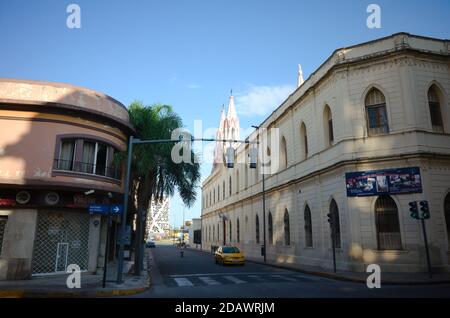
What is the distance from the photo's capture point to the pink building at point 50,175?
16172mm

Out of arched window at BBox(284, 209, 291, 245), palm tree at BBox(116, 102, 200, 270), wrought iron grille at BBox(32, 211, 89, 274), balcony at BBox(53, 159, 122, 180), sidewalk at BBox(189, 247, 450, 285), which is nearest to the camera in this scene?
sidewalk at BBox(189, 247, 450, 285)

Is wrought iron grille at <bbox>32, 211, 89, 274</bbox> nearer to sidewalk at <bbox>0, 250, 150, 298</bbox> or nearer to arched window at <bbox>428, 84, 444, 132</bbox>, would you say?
sidewalk at <bbox>0, 250, 150, 298</bbox>

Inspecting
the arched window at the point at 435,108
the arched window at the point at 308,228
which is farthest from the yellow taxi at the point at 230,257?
the arched window at the point at 435,108

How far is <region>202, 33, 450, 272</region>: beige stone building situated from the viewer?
61.8ft

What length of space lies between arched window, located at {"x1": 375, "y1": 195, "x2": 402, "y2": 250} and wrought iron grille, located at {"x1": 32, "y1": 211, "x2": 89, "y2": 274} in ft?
52.7

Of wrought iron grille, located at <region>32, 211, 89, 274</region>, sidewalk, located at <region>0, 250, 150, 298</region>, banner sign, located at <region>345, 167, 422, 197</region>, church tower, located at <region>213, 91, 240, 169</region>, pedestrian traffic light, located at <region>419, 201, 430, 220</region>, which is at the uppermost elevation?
church tower, located at <region>213, 91, 240, 169</region>

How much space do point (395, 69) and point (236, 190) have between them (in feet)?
93.0

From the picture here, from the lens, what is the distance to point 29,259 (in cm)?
1597

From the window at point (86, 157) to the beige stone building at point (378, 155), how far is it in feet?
44.5

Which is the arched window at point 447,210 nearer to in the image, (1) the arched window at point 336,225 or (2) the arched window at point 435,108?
(2) the arched window at point 435,108

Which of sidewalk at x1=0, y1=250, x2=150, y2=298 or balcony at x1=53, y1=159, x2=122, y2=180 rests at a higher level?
balcony at x1=53, y1=159, x2=122, y2=180

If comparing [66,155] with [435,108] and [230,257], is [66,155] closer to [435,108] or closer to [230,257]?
[230,257]

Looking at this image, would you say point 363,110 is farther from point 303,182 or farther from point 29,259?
point 29,259

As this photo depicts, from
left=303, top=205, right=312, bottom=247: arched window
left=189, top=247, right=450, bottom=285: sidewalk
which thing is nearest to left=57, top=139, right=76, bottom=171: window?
left=189, top=247, right=450, bottom=285: sidewalk
